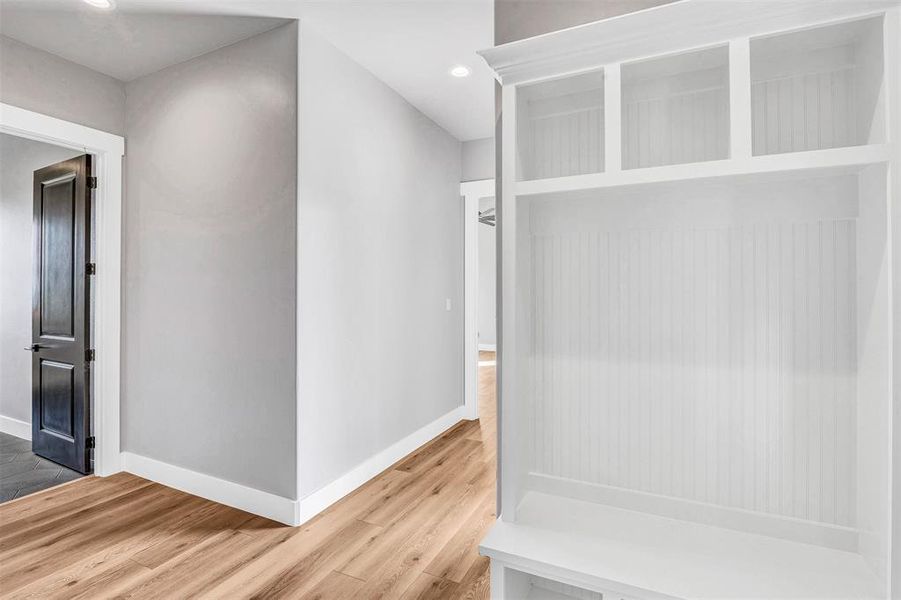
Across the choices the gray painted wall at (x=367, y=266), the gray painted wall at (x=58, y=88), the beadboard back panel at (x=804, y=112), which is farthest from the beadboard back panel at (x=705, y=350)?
the gray painted wall at (x=58, y=88)

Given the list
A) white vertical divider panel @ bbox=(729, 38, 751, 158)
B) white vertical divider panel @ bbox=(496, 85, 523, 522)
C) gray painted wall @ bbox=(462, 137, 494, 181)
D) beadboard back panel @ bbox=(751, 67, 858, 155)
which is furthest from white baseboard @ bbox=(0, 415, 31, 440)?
beadboard back panel @ bbox=(751, 67, 858, 155)

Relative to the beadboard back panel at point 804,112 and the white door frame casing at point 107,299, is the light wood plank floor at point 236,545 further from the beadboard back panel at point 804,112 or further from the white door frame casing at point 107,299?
the beadboard back panel at point 804,112

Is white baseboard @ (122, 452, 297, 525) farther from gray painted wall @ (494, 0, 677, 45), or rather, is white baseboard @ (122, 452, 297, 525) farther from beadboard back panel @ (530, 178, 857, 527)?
gray painted wall @ (494, 0, 677, 45)

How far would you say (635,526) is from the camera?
1.35 meters

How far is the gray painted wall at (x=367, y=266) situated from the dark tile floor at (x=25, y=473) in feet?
6.32

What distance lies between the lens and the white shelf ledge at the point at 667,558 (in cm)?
108

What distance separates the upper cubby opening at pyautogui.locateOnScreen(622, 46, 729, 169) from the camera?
1312mm

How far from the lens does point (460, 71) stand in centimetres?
295

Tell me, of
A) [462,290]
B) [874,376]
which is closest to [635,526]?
[874,376]

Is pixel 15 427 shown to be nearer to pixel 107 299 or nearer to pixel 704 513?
pixel 107 299

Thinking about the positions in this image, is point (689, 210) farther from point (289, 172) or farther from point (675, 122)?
point (289, 172)

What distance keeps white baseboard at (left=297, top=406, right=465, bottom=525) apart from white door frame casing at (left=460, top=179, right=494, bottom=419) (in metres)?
0.24

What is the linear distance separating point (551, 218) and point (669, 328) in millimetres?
509

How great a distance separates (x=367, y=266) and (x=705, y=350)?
7.08 feet
